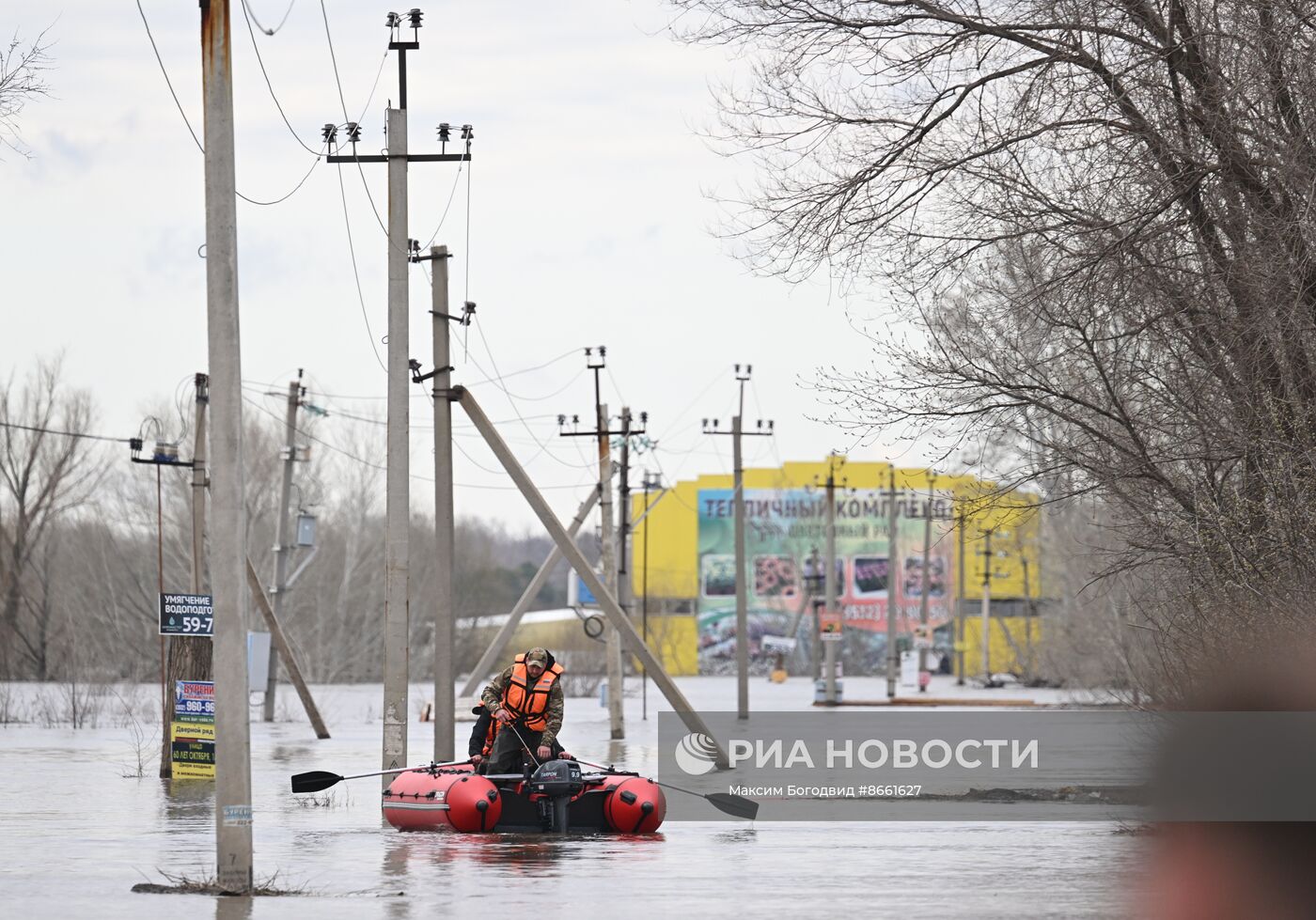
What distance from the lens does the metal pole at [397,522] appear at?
23359 mm

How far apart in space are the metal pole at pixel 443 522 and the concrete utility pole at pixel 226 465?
431 inches

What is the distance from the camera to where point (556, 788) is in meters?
19.3

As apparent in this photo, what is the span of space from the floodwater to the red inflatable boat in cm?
27

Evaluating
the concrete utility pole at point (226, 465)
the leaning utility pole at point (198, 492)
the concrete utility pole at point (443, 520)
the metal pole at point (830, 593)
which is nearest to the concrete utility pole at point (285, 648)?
the leaning utility pole at point (198, 492)

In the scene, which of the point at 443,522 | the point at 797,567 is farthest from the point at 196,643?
the point at 797,567

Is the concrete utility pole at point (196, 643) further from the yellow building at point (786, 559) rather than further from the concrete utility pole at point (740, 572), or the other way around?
the yellow building at point (786, 559)

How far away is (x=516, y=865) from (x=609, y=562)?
22.8 meters

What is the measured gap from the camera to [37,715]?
48938 mm

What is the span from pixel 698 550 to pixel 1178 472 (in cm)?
8304

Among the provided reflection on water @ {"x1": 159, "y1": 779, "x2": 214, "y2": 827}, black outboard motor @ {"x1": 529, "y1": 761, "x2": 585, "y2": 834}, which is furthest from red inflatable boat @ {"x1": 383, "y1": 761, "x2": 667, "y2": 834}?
reflection on water @ {"x1": 159, "y1": 779, "x2": 214, "y2": 827}

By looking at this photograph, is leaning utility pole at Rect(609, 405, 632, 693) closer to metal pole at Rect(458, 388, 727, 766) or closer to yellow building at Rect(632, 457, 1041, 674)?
metal pole at Rect(458, 388, 727, 766)

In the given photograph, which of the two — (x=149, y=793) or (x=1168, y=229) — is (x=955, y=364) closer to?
(x=1168, y=229)
